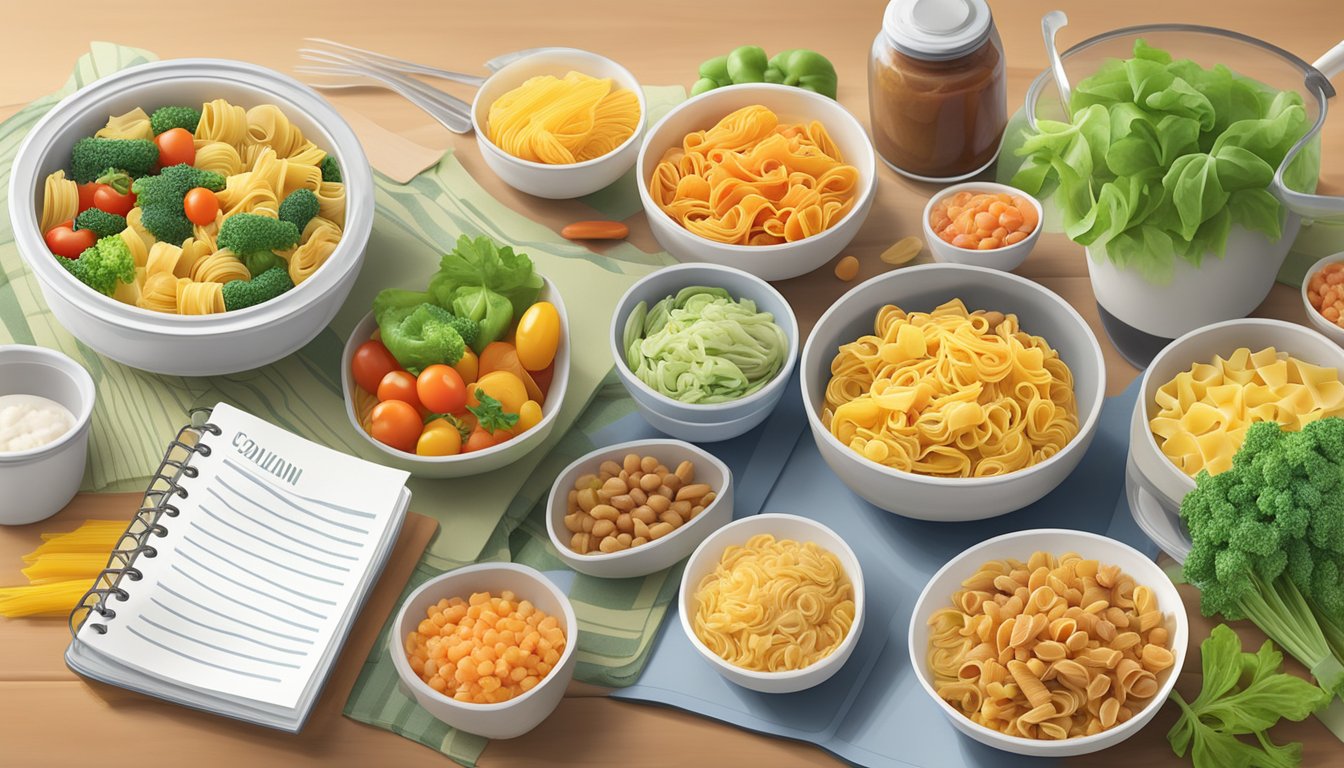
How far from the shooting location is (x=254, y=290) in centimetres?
240

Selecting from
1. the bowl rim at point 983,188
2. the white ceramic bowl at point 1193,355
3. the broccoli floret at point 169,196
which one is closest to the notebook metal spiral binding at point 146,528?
the broccoli floret at point 169,196

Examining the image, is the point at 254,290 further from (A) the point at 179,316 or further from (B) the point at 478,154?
(B) the point at 478,154

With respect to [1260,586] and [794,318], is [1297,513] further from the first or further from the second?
[794,318]

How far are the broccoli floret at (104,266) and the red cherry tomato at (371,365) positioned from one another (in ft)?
1.37

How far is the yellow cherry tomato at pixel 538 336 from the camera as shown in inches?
95.9

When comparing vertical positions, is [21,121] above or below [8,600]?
above

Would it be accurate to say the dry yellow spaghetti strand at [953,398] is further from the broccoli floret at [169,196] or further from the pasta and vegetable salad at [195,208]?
the broccoli floret at [169,196]

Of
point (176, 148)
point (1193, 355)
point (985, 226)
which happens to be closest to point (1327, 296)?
point (1193, 355)

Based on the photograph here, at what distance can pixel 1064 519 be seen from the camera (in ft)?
7.57

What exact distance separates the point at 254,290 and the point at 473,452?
19.3 inches

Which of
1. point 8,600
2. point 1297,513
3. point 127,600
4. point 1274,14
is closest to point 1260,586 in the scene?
point 1297,513

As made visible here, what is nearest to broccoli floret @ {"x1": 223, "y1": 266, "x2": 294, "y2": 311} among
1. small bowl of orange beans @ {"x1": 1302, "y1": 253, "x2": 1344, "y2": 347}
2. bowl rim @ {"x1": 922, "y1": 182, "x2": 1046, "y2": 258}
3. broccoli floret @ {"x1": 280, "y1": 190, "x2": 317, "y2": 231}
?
broccoli floret @ {"x1": 280, "y1": 190, "x2": 317, "y2": 231}

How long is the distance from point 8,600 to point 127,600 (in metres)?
0.23

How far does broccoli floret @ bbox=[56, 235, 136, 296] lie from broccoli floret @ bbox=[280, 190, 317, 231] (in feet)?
0.92
